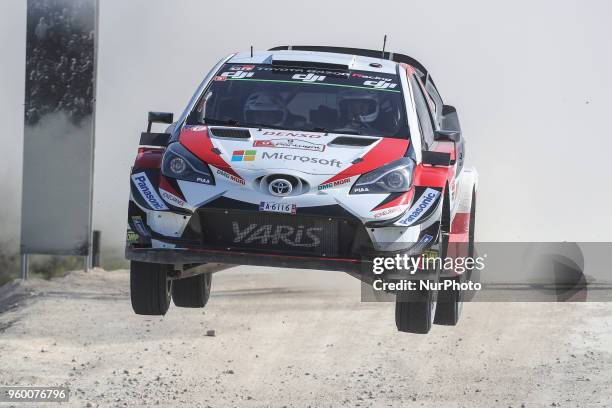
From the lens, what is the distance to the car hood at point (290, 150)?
764 centimetres

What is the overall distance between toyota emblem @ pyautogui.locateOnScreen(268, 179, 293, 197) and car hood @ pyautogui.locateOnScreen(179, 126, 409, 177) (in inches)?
3.1

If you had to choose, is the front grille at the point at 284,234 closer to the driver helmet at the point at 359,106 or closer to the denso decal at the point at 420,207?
the denso decal at the point at 420,207

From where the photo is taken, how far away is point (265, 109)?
8500 millimetres

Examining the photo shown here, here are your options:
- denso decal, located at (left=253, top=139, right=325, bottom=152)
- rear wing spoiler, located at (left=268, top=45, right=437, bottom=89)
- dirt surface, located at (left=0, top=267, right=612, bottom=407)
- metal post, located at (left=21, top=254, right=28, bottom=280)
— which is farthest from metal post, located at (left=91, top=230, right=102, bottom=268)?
denso decal, located at (left=253, top=139, right=325, bottom=152)

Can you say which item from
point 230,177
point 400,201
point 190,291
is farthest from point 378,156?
point 190,291

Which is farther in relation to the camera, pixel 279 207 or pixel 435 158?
pixel 435 158

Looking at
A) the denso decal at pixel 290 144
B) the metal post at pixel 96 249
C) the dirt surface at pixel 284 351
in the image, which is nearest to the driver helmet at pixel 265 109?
the denso decal at pixel 290 144

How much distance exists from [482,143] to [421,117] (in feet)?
44.4

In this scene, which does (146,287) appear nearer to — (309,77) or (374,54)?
(309,77)

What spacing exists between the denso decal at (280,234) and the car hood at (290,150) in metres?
0.34

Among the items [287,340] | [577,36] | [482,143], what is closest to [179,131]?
[482,143]

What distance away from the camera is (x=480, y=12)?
74.9 feet

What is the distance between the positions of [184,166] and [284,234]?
2.49 ft

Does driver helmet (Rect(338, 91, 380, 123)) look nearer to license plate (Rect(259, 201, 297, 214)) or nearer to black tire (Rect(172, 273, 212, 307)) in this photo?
license plate (Rect(259, 201, 297, 214))
